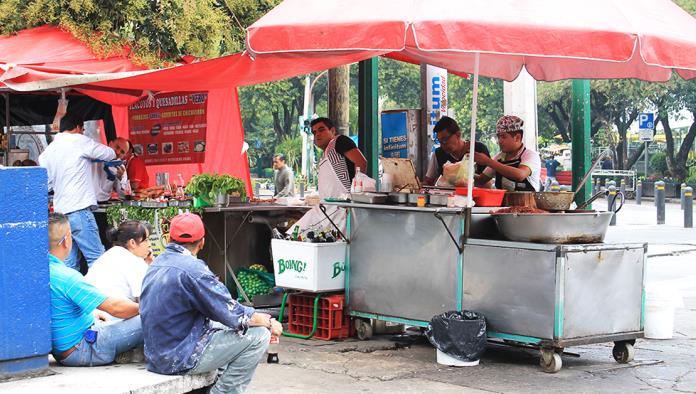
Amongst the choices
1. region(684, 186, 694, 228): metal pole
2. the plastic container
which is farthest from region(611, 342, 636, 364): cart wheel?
region(684, 186, 694, 228): metal pole

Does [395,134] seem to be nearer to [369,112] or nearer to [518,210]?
[369,112]

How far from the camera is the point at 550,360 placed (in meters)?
7.32

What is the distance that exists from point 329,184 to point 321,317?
1.49 metres

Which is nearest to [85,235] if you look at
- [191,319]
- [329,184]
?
[329,184]

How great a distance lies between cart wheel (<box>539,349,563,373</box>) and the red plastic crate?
211 cm

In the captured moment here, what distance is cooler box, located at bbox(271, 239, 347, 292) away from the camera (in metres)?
8.65

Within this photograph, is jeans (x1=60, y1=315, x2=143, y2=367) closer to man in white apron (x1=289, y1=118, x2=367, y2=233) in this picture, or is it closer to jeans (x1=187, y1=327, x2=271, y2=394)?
jeans (x1=187, y1=327, x2=271, y2=394)

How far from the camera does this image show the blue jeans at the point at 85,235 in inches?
385

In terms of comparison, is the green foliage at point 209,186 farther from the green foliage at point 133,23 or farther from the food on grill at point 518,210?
the food on grill at point 518,210

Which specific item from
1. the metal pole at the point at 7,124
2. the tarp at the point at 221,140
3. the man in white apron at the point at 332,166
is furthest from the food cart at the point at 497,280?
the metal pole at the point at 7,124

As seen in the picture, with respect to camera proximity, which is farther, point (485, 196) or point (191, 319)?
point (485, 196)

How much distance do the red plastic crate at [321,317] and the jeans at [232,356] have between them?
10.7 feet

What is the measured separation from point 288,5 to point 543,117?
154 feet

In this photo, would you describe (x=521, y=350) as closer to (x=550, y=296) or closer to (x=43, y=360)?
(x=550, y=296)
